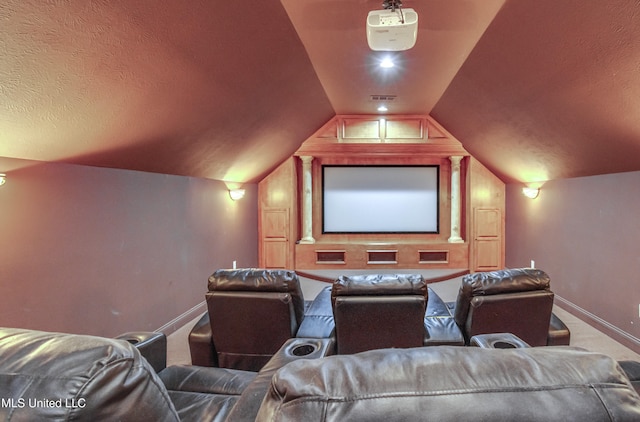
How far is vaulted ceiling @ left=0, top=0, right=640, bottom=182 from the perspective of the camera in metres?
1.55

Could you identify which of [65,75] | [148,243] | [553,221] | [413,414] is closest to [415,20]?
[65,75]

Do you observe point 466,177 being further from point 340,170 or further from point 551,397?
point 551,397

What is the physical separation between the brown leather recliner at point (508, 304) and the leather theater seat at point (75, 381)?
184cm

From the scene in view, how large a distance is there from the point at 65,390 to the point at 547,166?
15.6 ft

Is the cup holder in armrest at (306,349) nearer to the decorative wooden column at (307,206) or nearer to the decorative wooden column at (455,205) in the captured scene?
the decorative wooden column at (307,206)

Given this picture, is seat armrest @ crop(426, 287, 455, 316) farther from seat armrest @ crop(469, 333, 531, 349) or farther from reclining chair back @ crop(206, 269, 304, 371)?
reclining chair back @ crop(206, 269, 304, 371)

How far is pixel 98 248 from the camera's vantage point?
2.52 m

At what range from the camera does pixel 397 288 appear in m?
1.87

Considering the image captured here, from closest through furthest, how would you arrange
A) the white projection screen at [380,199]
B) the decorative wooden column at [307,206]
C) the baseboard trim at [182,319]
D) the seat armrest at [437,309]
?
the seat armrest at [437,309] < the baseboard trim at [182,319] < the decorative wooden column at [307,206] < the white projection screen at [380,199]

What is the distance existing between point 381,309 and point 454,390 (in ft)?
4.55

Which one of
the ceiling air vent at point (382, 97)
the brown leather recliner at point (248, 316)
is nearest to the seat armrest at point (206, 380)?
the brown leather recliner at point (248, 316)

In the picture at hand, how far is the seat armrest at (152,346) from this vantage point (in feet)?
5.10

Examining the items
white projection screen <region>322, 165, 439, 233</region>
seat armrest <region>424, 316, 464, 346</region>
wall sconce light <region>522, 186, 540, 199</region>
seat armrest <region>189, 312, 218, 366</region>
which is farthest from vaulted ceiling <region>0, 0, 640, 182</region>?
white projection screen <region>322, 165, 439, 233</region>

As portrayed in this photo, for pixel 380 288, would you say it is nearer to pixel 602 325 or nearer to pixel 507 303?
pixel 507 303
